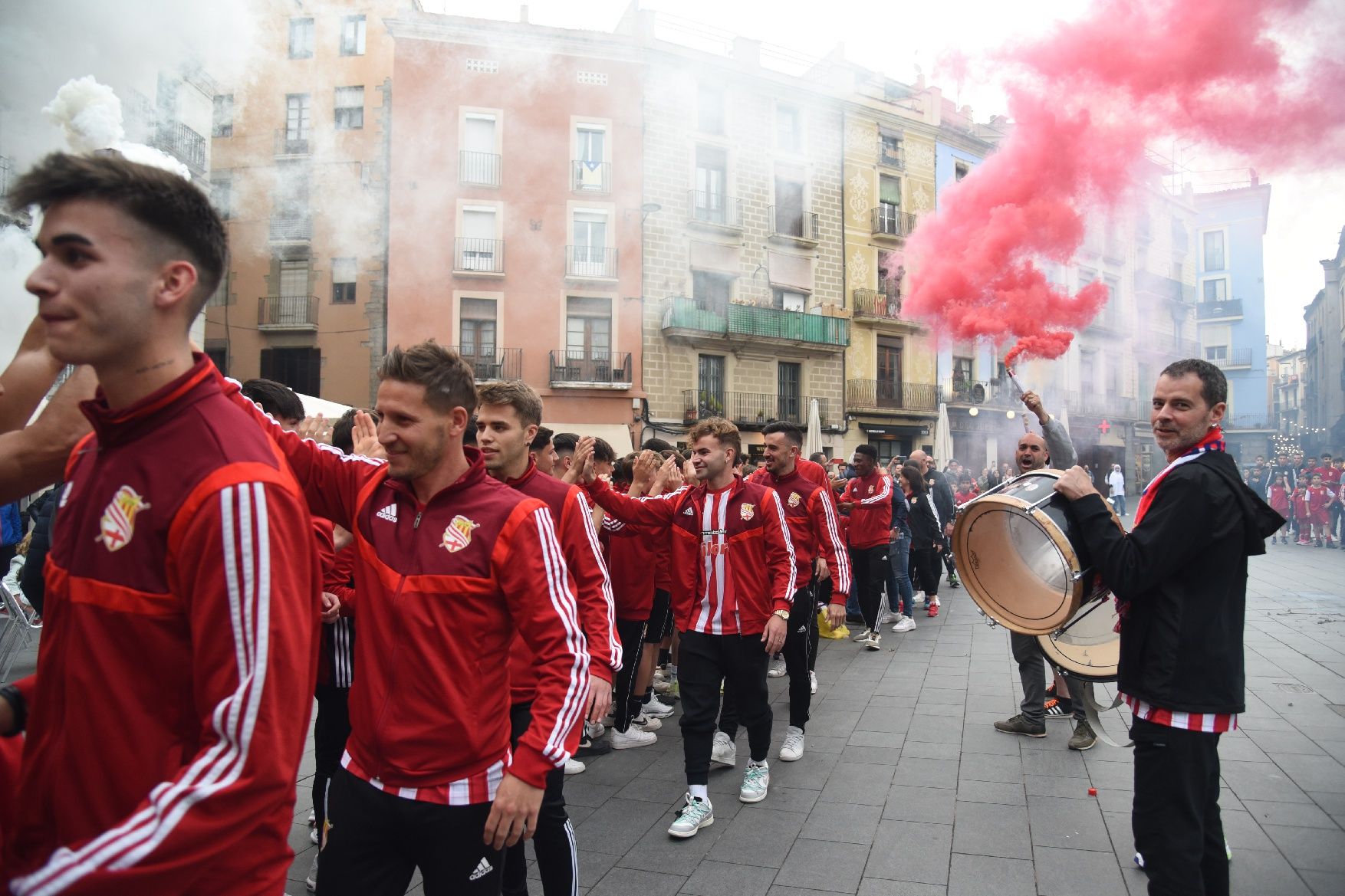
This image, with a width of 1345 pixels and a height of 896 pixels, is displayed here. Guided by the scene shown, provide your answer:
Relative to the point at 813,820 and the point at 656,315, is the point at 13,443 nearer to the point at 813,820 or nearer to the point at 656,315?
the point at 813,820

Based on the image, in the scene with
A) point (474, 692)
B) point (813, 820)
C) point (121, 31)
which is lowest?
point (813, 820)

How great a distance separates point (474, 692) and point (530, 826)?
1.24ft

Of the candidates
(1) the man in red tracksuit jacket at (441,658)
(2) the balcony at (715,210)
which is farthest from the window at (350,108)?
(1) the man in red tracksuit jacket at (441,658)

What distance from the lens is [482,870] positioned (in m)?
2.19

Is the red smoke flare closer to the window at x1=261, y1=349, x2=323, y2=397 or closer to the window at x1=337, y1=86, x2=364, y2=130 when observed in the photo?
the window at x1=337, y1=86, x2=364, y2=130

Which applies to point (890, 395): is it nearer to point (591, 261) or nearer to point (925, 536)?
point (591, 261)

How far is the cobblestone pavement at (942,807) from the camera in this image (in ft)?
11.6

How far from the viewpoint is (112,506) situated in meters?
1.34

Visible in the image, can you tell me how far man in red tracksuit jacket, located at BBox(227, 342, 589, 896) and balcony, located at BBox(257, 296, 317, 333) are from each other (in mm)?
23639

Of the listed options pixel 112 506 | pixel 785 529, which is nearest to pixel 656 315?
pixel 785 529

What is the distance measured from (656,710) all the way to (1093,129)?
23.0 feet

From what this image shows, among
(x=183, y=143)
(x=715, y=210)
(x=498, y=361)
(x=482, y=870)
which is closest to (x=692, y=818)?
(x=482, y=870)

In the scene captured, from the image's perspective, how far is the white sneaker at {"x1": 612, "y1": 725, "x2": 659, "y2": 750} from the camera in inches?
217

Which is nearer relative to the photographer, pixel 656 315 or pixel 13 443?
pixel 13 443
